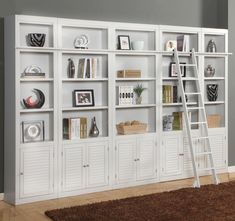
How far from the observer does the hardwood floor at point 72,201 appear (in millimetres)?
5453

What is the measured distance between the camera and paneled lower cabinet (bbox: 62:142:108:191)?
247 inches

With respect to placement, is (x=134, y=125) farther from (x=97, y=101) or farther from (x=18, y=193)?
(x=18, y=193)

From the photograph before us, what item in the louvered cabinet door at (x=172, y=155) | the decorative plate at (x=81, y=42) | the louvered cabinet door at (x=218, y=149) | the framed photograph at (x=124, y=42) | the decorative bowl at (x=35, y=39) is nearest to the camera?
the decorative bowl at (x=35, y=39)

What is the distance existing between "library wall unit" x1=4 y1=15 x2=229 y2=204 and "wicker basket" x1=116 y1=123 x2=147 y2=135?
0.5 inches

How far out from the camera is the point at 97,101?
6746 mm

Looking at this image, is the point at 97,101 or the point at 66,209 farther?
the point at 97,101

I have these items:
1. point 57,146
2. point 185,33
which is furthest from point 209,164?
point 57,146

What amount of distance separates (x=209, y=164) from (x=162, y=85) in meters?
1.38

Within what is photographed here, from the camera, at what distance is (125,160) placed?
6.74 m

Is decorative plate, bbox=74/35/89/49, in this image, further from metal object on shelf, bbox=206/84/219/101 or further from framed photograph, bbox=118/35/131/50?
Answer: metal object on shelf, bbox=206/84/219/101

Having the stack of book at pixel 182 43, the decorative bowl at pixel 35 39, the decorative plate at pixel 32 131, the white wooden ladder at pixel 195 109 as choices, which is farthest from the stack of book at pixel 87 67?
the stack of book at pixel 182 43

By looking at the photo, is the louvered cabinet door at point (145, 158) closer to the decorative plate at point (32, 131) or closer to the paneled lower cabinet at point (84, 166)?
the paneled lower cabinet at point (84, 166)

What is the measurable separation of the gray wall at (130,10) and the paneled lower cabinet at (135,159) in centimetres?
151

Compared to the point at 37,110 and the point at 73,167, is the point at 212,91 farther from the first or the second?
the point at 37,110
